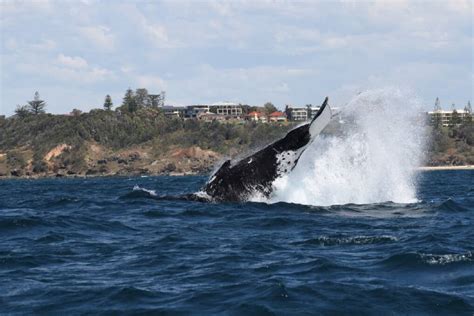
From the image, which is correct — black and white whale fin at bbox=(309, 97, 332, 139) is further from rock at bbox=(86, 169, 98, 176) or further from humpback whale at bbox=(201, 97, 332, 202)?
rock at bbox=(86, 169, 98, 176)

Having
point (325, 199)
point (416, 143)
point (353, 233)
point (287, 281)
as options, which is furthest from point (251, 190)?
point (287, 281)

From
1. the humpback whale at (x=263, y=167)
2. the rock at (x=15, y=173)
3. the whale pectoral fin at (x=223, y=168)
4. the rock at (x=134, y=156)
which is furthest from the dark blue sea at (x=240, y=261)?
the rock at (x=134, y=156)

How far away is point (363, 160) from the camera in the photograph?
2567cm

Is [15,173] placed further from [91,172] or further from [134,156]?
[134,156]

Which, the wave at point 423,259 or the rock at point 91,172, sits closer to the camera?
the wave at point 423,259

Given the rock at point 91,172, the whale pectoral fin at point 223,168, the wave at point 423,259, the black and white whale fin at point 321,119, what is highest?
the black and white whale fin at point 321,119

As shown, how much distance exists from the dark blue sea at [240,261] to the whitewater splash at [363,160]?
1.80m

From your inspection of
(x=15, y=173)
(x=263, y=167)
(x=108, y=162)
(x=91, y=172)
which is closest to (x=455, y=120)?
(x=108, y=162)

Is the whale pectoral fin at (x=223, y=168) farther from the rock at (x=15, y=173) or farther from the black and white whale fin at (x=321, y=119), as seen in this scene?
→ the rock at (x=15, y=173)

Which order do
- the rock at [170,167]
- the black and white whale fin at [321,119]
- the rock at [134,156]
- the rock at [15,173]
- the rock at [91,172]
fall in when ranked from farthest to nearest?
the rock at [134,156]
the rock at [15,173]
the rock at [170,167]
the rock at [91,172]
the black and white whale fin at [321,119]

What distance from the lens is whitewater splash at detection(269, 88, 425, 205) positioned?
23562 mm

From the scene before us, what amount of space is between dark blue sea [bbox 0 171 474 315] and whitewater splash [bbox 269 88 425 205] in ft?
5.89

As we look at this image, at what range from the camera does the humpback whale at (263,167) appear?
2027cm

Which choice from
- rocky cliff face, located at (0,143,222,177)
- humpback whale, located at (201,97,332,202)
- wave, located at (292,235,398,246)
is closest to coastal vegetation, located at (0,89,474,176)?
rocky cliff face, located at (0,143,222,177)
